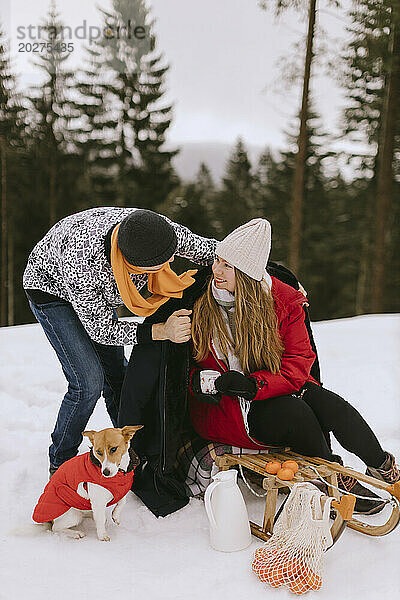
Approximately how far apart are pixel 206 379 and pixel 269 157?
23.9 feet

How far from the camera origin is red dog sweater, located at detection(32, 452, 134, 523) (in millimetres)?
1955

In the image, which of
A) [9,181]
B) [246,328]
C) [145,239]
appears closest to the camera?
[145,239]

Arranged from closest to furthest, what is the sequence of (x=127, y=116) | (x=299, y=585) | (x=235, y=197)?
(x=299, y=585)
(x=127, y=116)
(x=235, y=197)

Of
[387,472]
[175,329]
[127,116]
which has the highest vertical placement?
[127,116]

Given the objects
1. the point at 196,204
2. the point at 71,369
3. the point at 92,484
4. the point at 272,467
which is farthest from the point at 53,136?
the point at 272,467

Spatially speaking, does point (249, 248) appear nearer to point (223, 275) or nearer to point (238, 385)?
point (223, 275)

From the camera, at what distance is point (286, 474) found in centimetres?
192

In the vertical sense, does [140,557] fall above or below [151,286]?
below

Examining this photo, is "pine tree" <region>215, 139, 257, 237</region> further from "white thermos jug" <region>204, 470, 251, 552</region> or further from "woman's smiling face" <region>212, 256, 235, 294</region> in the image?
"white thermos jug" <region>204, 470, 251, 552</region>

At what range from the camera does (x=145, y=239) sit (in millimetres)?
1884

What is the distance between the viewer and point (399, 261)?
8.98 meters

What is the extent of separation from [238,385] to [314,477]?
1.22 feet

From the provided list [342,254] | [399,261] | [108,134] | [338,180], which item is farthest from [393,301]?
[108,134]

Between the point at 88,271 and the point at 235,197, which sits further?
the point at 235,197
